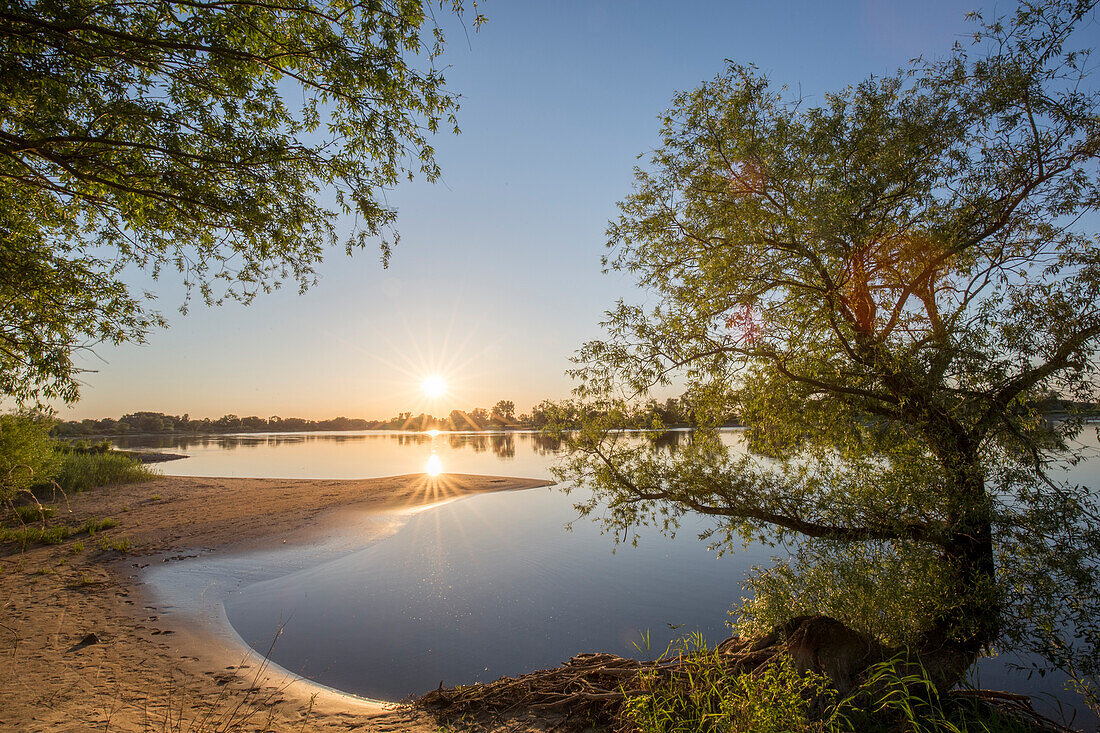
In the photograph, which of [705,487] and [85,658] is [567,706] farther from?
[85,658]

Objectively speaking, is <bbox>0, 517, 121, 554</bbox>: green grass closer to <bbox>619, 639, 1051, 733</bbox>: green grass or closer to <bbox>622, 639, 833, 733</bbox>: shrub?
<bbox>622, 639, 833, 733</bbox>: shrub

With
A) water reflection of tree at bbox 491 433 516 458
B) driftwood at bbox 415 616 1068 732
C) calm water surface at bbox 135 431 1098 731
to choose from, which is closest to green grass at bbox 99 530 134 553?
calm water surface at bbox 135 431 1098 731

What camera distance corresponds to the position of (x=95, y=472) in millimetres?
23234

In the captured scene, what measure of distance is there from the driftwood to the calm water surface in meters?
1.38

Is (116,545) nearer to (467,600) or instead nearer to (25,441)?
(25,441)

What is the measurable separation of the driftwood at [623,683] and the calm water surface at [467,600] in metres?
1.38

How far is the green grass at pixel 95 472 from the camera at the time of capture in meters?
21.4

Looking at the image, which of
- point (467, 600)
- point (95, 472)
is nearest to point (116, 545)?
point (467, 600)

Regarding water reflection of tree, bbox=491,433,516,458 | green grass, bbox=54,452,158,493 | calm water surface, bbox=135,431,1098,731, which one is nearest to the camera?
calm water surface, bbox=135,431,1098,731

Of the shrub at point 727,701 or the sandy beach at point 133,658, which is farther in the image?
A: the sandy beach at point 133,658

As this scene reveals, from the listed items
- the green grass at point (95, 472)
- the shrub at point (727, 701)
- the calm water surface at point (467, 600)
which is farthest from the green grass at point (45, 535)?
the shrub at point (727, 701)

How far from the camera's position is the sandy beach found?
16.8 ft

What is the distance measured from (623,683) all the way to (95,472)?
2967 centimetres

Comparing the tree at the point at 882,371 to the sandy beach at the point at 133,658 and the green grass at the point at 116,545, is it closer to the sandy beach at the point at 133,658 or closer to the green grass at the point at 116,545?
the sandy beach at the point at 133,658
